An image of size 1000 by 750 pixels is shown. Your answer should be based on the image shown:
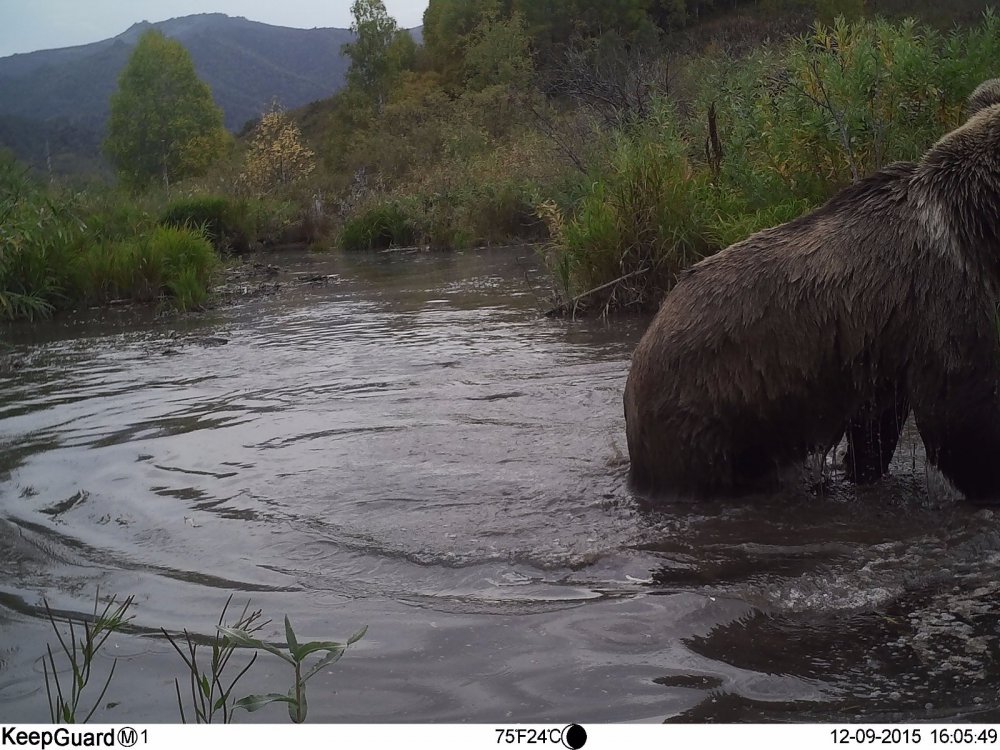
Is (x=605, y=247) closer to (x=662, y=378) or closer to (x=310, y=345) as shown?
(x=310, y=345)

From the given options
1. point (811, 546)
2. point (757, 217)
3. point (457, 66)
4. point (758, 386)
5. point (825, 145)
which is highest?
point (457, 66)

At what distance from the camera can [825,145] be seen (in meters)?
7.46

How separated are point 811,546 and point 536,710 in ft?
5.15

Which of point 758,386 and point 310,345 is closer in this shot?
point 758,386

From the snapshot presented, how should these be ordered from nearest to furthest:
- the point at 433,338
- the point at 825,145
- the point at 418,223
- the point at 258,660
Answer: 1. the point at 258,660
2. the point at 825,145
3. the point at 433,338
4. the point at 418,223

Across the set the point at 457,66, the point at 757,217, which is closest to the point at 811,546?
the point at 757,217

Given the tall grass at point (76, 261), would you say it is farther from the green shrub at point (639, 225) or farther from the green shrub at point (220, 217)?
the green shrub at point (220, 217)

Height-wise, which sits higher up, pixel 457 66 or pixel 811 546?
pixel 457 66

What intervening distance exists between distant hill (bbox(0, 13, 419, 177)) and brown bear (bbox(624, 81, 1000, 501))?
6014mm

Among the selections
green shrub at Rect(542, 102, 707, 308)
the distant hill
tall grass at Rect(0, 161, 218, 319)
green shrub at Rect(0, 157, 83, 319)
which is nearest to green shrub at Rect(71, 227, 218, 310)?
tall grass at Rect(0, 161, 218, 319)

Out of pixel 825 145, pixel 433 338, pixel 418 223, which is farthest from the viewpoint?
pixel 418 223
